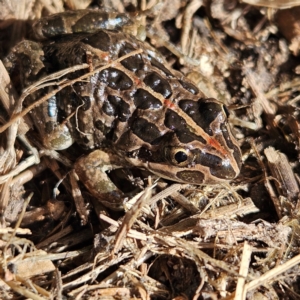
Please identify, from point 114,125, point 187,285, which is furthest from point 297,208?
point 114,125

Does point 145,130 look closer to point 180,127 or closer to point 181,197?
point 180,127

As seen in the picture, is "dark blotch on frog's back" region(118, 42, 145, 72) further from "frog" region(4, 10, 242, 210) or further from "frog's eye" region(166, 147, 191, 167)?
"frog's eye" region(166, 147, 191, 167)

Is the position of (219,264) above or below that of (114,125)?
below

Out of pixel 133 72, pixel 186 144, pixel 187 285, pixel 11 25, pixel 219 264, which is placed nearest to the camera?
pixel 219 264

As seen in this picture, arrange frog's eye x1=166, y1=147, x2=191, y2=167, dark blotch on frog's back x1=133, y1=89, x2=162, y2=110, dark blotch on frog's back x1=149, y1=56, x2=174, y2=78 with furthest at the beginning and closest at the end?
dark blotch on frog's back x1=149, y1=56, x2=174, y2=78
dark blotch on frog's back x1=133, y1=89, x2=162, y2=110
frog's eye x1=166, y1=147, x2=191, y2=167

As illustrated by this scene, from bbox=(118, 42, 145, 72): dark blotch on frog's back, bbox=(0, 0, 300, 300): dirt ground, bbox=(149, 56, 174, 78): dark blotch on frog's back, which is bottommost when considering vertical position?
bbox=(0, 0, 300, 300): dirt ground

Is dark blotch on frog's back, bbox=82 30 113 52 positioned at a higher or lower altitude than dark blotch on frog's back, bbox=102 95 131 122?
higher

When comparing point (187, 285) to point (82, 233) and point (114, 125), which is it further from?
point (114, 125)

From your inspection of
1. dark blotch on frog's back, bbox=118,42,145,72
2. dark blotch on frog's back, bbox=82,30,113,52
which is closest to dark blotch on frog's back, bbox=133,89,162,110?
dark blotch on frog's back, bbox=118,42,145,72

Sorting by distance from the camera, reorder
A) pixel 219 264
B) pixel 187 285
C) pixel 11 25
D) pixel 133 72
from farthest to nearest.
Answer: pixel 11 25 < pixel 133 72 < pixel 187 285 < pixel 219 264
